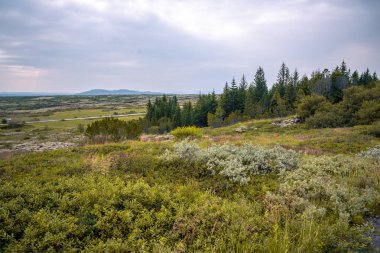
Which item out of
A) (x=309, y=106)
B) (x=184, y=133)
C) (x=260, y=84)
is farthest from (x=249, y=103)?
(x=184, y=133)

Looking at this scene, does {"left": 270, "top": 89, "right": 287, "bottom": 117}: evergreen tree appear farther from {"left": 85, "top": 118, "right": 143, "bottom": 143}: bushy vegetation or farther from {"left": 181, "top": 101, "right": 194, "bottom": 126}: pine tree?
{"left": 85, "top": 118, "right": 143, "bottom": 143}: bushy vegetation

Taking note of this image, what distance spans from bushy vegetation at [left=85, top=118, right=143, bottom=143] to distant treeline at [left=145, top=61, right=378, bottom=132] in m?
34.6

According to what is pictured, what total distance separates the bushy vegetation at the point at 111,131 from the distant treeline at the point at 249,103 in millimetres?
34620

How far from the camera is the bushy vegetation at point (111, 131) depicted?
64.5ft

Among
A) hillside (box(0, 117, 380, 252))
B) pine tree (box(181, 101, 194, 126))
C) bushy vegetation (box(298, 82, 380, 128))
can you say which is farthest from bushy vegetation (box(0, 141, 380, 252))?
pine tree (box(181, 101, 194, 126))

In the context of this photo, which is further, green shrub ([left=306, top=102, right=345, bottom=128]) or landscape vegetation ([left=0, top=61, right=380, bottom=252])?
green shrub ([left=306, top=102, right=345, bottom=128])

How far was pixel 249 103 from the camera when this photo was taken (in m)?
65.0

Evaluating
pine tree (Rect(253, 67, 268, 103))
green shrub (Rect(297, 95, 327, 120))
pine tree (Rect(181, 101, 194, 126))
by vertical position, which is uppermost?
pine tree (Rect(253, 67, 268, 103))

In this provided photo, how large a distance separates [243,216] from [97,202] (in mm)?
3457

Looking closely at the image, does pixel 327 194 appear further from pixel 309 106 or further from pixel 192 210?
pixel 309 106

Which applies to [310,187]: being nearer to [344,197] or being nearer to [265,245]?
[344,197]

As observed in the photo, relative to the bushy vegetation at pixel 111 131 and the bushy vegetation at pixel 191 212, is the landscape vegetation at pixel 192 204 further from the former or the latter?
the bushy vegetation at pixel 111 131

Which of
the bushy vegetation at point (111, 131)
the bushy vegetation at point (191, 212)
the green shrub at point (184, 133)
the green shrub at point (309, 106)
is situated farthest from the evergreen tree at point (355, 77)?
the bushy vegetation at point (191, 212)

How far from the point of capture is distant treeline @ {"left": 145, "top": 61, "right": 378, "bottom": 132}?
58.9 m
